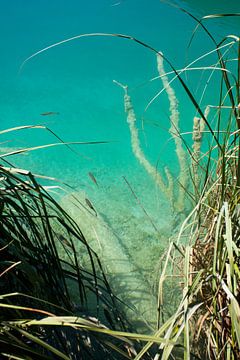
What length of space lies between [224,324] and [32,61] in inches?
110

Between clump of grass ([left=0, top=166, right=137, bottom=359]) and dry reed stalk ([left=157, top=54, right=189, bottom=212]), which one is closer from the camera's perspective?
clump of grass ([left=0, top=166, right=137, bottom=359])

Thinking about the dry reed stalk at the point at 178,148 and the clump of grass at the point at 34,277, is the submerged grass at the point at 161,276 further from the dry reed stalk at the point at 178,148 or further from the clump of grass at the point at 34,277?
the dry reed stalk at the point at 178,148

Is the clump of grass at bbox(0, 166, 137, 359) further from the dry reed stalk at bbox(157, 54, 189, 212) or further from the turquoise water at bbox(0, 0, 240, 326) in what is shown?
the turquoise water at bbox(0, 0, 240, 326)

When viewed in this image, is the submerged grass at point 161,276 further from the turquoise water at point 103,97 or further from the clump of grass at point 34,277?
the turquoise water at point 103,97

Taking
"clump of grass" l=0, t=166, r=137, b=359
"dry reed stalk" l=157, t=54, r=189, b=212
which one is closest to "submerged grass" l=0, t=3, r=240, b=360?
"clump of grass" l=0, t=166, r=137, b=359

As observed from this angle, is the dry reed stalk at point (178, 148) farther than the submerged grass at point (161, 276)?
Yes

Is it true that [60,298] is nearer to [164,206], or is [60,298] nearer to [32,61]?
[164,206]

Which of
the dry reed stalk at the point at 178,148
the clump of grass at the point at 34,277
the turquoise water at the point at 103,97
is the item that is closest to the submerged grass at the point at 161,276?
the clump of grass at the point at 34,277

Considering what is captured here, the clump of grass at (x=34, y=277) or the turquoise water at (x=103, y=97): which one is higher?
the turquoise water at (x=103, y=97)

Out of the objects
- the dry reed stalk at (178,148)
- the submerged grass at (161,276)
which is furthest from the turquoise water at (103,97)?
the submerged grass at (161,276)

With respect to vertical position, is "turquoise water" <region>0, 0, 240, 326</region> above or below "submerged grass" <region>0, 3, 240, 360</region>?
above

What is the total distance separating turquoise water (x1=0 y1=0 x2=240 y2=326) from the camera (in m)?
2.40

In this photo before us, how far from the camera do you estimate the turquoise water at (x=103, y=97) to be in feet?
7.88

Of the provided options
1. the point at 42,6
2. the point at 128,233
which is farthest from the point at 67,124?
the point at 42,6
